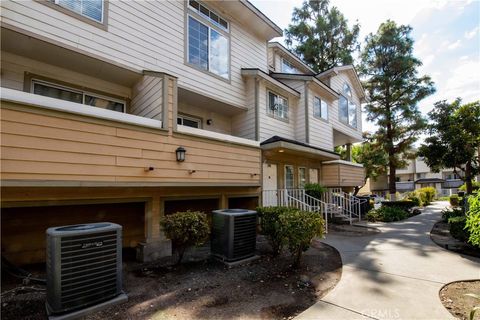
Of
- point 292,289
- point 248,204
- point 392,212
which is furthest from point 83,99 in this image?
point 392,212

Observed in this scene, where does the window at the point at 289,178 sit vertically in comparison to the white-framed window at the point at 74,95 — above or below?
below

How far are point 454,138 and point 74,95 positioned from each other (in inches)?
639

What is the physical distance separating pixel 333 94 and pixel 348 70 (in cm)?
337

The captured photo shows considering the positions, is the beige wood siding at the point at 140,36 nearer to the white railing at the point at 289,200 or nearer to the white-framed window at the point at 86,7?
the white-framed window at the point at 86,7

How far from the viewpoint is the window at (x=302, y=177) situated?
11445 mm

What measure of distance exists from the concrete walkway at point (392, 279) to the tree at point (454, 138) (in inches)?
316

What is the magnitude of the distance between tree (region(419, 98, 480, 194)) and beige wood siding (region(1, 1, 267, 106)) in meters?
11.2

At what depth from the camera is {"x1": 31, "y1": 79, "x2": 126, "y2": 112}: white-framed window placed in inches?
239

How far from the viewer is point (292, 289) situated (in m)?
4.07

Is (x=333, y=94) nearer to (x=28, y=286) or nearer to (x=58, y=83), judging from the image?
(x=58, y=83)

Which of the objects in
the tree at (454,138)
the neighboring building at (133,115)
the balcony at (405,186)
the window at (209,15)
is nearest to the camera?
the neighboring building at (133,115)

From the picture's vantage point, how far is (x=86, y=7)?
604cm

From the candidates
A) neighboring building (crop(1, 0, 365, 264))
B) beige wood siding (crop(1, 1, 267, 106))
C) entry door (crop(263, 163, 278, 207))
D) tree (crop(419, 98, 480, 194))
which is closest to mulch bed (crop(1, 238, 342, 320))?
neighboring building (crop(1, 0, 365, 264))

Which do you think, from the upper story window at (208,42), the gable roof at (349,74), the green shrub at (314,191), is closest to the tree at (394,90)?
the gable roof at (349,74)
